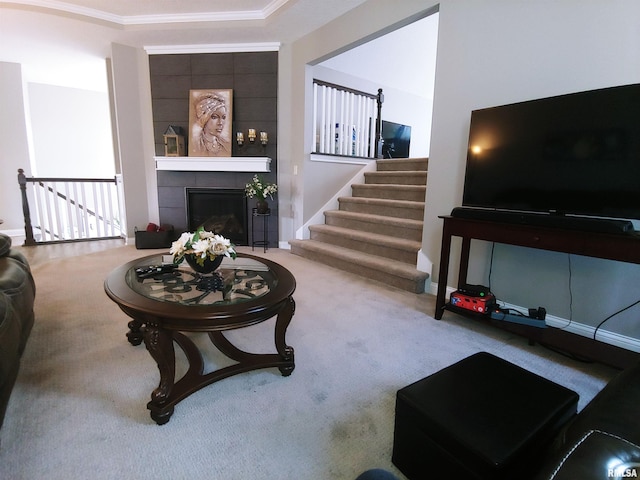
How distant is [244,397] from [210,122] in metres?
3.91

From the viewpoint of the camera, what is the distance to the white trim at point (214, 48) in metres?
4.23

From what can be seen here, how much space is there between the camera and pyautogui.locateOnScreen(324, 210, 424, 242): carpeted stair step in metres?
3.40

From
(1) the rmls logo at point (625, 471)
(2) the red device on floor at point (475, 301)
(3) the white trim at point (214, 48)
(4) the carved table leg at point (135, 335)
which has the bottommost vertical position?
(4) the carved table leg at point (135, 335)

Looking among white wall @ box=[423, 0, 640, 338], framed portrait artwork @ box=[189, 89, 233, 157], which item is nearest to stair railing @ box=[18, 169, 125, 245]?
framed portrait artwork @ box=[189, 89, 233, 157]

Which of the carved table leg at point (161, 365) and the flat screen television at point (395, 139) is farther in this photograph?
the flat screen television at point (395, 139)

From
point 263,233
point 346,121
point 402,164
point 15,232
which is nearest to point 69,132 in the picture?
point 15,232

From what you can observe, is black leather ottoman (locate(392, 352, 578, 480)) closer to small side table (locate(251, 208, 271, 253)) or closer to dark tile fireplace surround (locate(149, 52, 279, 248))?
small side table (locate(251, 208, 271, 253))

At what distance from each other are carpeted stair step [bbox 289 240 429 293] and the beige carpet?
1.43 feet

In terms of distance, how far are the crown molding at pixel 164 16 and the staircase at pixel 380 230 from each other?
2.42 m

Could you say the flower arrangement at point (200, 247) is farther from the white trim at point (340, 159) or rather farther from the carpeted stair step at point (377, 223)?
the white trim at point (340, 159)

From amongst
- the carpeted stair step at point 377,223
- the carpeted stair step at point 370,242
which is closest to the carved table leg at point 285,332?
the carpeted stair step at point 370,242

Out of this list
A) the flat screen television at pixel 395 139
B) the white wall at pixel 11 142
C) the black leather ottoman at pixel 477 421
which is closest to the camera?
the black leather ottoman at pixel 477 421

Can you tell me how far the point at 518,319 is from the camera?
2.08 metres

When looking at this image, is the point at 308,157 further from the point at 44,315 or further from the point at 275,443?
the point at 275,443
